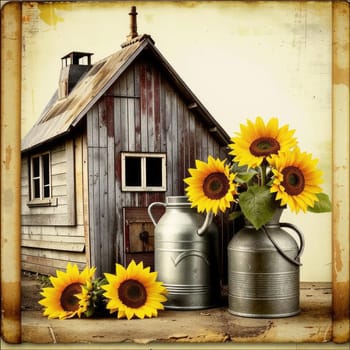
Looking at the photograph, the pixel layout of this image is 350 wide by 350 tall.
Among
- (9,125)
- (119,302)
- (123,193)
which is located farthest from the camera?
(123,193)

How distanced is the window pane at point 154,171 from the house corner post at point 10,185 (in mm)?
1065

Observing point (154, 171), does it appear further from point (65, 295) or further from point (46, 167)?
point (65, 295)

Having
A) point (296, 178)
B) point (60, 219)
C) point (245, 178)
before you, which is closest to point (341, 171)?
point (296, 178)

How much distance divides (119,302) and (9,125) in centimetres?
97

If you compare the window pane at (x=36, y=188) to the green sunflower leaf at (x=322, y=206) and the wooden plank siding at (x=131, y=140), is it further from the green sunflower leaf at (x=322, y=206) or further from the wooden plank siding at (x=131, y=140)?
the green sunflower leaf at (x=322, y=206)

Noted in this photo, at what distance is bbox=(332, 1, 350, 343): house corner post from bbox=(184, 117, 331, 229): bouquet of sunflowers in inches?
7.9

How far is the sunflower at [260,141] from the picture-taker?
309 centimetres

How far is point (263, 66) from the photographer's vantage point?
128 inches

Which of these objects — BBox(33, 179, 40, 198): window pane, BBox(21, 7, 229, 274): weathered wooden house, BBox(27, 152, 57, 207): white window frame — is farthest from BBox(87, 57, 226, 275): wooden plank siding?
BBox(33, 179, 40, 198): window pane

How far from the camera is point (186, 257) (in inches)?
128

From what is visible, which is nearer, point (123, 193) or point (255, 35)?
point (255, 35)

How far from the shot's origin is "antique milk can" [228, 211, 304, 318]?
307 cm

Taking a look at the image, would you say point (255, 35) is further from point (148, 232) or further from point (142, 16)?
point (148, 232)

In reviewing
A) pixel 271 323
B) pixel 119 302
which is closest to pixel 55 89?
pixel 119 302
